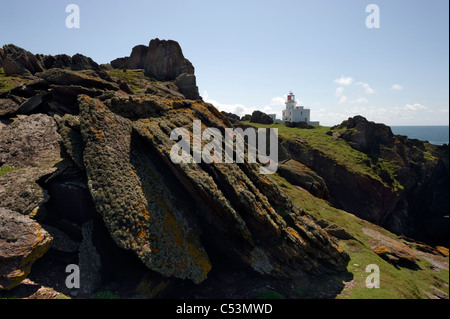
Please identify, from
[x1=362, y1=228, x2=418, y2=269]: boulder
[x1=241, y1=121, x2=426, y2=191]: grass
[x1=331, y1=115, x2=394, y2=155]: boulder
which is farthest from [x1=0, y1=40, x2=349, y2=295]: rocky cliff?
[x1=331, y1=115, x2=394, y2=155]: boulder

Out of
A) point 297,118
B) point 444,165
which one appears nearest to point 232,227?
point 444,165

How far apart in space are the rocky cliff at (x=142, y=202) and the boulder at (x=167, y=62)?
69.7 metres

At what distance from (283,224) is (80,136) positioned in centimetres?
1317

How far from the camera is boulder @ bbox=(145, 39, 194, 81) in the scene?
81.6 metres

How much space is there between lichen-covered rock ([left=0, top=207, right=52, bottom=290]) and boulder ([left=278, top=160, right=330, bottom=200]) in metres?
27.8

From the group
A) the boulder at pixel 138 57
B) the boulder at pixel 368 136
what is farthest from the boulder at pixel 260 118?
the boulder at pixel 138 57

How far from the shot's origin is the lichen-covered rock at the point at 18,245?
362 inches

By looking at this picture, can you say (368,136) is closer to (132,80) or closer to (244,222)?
(244,222)

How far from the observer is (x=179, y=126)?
15930mm

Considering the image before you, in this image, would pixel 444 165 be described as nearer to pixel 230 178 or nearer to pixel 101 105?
pixel 230 178

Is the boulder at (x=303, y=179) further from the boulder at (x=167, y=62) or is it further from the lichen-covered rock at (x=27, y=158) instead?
the boulder at (x=167, y=62)

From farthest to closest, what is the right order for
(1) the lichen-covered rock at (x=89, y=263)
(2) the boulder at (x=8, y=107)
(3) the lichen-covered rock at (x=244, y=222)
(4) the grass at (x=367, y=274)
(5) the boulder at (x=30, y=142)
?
(2) the boulder at (x=8, y=107)
(5) the boulder at (x=30, y=142)
(4) the grass at (x=367, y=274)
(3) the lichen-covered rock at (x=244, y=222)
(1) the lichen-covered rock at (x=89, y=263)
